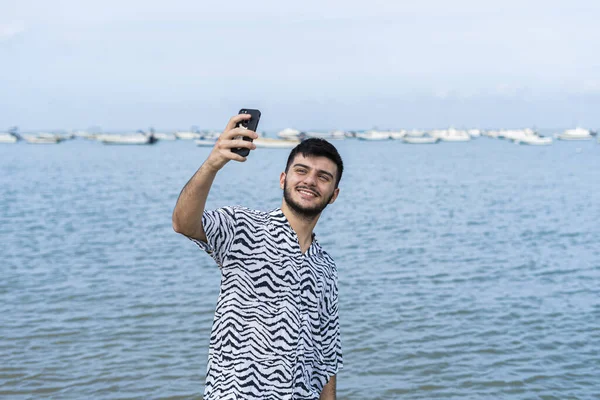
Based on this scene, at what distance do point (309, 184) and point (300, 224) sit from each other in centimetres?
20

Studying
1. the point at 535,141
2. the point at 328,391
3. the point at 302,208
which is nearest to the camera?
the point at 302,208

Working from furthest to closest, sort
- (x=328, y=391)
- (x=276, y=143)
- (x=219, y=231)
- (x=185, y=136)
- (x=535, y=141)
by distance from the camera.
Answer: (x=185, y=136), (x=535, y=141), (x=276, y=143), (x=328, y=391), (x=219, y=231)

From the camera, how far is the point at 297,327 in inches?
129

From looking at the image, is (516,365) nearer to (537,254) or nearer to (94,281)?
(94,281)

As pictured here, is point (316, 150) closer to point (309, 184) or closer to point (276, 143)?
point (309, 184)

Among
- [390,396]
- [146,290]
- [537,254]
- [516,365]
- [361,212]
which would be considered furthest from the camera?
[361,212]

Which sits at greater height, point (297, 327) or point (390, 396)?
point (297, 327)

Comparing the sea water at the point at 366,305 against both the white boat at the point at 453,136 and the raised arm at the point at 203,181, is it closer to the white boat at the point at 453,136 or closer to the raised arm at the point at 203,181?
the raised arm at the point at 203,181

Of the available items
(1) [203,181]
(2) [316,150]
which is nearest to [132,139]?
(2) [316,150]

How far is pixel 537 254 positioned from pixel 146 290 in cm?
1117

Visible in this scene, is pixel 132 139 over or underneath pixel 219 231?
over

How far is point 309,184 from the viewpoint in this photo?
3.35 meters

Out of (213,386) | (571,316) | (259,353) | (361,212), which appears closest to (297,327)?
(259,353)

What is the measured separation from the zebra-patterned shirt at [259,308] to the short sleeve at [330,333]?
0.15m
